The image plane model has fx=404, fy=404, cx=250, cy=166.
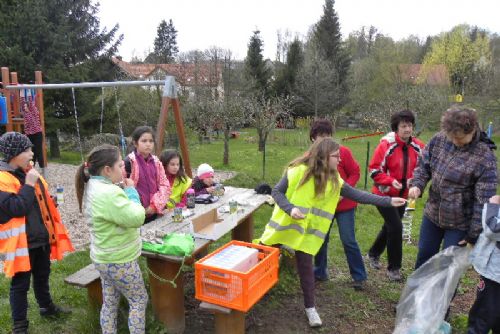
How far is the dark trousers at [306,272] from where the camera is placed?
3254mm

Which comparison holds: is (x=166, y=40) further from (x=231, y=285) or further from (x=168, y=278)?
(x=231, y=285)

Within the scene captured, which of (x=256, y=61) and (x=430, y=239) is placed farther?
(x=256, y=61)

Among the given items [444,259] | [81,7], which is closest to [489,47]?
[81,7]

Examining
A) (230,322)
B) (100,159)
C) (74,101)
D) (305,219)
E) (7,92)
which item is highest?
(7,92)

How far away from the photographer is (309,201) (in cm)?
320

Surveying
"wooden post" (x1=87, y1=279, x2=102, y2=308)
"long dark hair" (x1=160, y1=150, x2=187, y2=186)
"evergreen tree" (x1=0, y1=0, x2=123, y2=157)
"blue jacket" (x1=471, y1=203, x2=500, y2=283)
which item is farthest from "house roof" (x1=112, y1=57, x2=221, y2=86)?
"blue jacket" (x1=471, y1=203, x2=500, y2=283)

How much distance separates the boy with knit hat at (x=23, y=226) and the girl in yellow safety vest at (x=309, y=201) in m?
1.73

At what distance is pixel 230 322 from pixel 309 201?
42.7 inches

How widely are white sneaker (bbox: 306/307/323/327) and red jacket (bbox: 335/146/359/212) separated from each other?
0.97 m

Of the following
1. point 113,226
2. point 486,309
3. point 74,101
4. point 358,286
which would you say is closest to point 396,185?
point 358,286

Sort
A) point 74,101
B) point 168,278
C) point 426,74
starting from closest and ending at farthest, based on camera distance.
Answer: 1. point 168,278
2. point 74,101
3. point 426,74

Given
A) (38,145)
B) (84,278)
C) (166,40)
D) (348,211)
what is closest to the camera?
(84,278)

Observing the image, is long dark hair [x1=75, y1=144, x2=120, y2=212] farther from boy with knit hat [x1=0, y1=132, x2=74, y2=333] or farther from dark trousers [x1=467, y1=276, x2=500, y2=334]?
dark trousers [x1=467, y1=276, x2=500, y2=334]

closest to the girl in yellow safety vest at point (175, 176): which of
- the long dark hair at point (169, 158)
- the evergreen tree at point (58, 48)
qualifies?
the long dark hair at point (169, 158)
